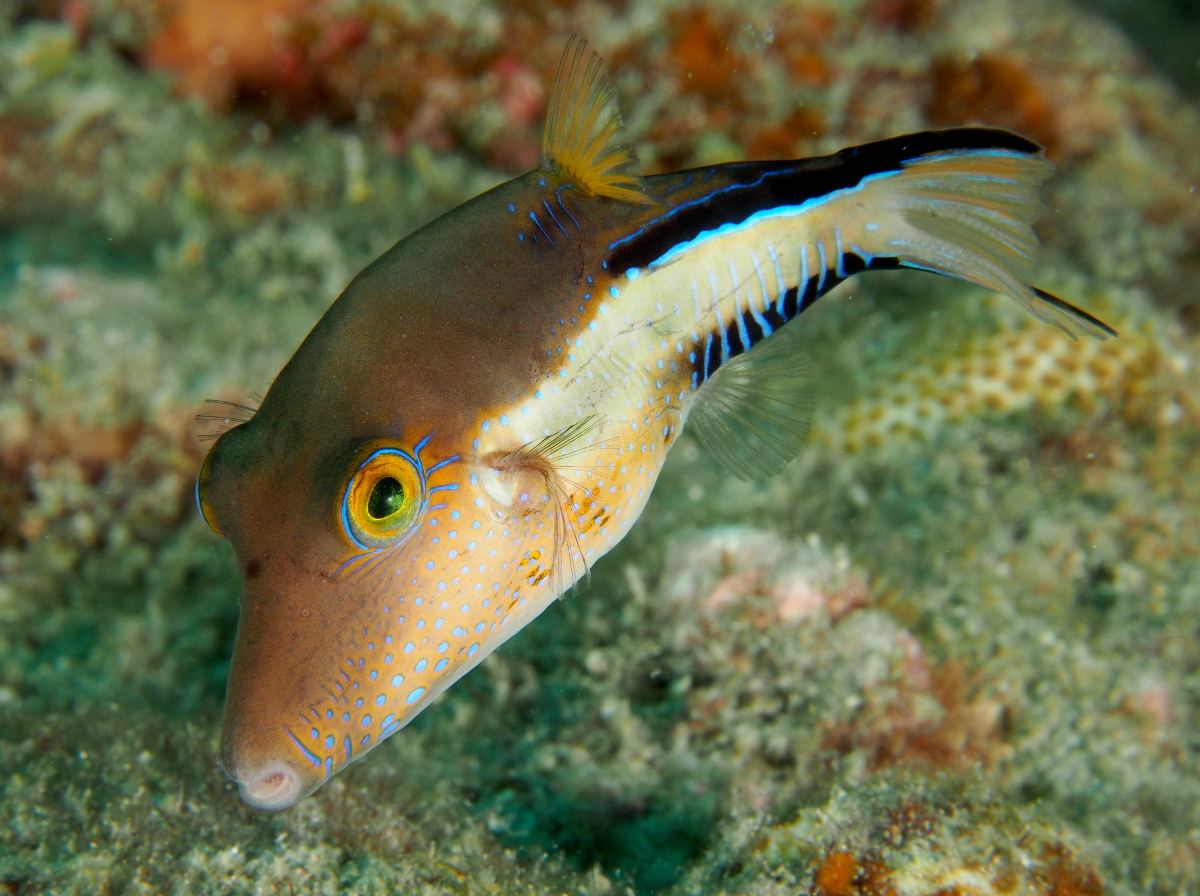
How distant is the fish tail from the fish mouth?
2.48 metres

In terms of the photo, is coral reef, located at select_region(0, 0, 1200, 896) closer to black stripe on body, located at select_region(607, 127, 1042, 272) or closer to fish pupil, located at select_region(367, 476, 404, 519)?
fish pupil, located at select_region(367, 476, 404, 519)

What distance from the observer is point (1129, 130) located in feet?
18.6

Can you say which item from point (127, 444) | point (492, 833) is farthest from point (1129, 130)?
point (127, 444)

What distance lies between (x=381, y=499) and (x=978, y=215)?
219cm

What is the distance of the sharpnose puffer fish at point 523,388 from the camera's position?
6.33ft

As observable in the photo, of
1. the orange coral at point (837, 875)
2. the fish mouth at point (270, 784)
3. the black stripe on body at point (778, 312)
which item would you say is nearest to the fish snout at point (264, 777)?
the fish mouth at point (270, 784)

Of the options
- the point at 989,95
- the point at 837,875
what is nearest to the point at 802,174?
the point at 837,875

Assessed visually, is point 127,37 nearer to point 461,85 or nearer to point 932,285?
point 461,85

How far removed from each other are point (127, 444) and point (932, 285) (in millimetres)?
5167

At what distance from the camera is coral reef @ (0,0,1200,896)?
2623 mm

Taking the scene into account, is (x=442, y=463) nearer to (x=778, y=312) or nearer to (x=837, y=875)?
(x=778, y=312)

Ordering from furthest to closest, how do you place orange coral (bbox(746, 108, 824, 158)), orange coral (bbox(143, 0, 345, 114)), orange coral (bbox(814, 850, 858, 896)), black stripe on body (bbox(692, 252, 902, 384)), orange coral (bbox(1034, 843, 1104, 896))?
orange coral (bbox(143, 0, 345, 114))
orange coral (bbox(746, 108, 824, 158))
black stripe on body (bbox(692, 252, 902, 384))
orange coral (bbox(1034, 843, 1104, 896))
orange coral (bbox(814, 850, 858, 896))

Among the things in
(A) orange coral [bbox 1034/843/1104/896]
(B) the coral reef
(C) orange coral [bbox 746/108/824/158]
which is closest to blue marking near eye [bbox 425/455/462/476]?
(B) the coral reef

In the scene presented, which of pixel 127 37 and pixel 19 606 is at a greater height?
pixel 127 37
